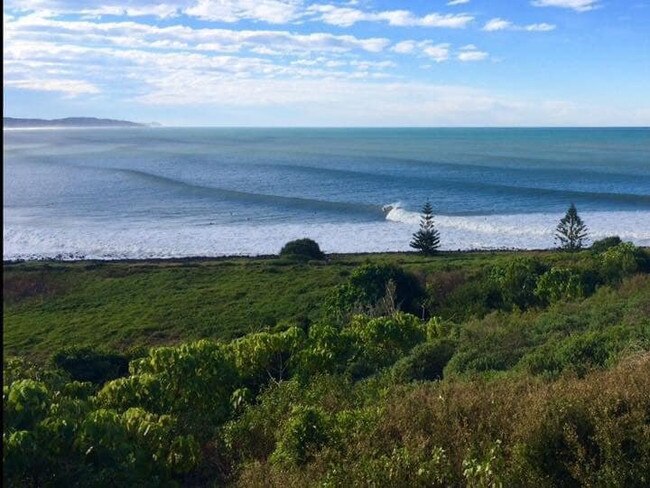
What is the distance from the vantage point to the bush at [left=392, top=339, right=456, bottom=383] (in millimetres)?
10891

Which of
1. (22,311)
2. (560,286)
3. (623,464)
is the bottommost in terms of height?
(22,311)

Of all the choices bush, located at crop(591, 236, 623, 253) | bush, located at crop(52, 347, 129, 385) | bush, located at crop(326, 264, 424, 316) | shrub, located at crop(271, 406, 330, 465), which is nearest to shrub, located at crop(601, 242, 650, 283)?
bush, located at crop(326, 264, 424, 316)

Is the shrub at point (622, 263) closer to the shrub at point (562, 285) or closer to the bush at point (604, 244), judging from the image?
the shrub at point (562, 285)

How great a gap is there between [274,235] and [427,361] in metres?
42.6

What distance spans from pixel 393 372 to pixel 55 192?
73.6 meters

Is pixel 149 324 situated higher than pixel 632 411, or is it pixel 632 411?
pixel 632 411

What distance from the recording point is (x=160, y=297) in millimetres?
31844

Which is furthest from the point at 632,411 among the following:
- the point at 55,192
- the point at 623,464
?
the point at 55,192

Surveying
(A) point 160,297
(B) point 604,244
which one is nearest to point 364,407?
(A) point 160,297

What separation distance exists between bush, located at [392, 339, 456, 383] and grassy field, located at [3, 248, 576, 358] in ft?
42.4

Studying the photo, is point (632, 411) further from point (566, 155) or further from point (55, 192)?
point (566, 155)

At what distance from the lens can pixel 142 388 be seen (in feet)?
32.2

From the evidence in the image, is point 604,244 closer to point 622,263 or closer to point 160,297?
point 622,263

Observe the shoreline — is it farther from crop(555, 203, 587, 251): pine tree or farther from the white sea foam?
the white sea foam
